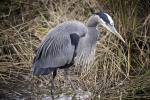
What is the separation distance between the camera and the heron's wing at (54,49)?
487 cm

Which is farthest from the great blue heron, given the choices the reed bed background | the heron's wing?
the reed bed background

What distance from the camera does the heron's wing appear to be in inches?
192

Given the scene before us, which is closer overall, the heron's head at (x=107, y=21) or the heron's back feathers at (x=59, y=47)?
the heron's head at (x=107, y=21)

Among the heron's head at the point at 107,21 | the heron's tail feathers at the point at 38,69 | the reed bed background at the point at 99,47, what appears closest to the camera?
the heron's head at the point at 107,21

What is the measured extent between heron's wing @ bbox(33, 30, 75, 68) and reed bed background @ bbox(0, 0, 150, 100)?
1.73ft

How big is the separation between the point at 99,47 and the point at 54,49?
104 cm

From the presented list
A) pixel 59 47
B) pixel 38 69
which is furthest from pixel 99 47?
pixel 38 69

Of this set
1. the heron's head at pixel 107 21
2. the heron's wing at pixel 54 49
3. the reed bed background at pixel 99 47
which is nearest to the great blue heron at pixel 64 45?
the heron's wing at pixel 54 49

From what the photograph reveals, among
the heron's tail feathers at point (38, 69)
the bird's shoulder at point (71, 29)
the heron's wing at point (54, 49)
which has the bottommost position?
the heron's tail feathers at point (38, 69)

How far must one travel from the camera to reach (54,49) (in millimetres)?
4953

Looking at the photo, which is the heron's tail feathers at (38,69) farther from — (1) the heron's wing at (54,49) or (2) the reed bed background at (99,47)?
(2) the reed bed background at (99,47)

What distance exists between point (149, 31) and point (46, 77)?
64.0 inches

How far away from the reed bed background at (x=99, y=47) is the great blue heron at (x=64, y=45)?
50 centimetres

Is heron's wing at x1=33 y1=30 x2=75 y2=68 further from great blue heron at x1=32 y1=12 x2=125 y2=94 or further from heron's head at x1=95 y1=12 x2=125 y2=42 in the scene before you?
heron's head at x1=95 y1=12 x2=125 y2=42
